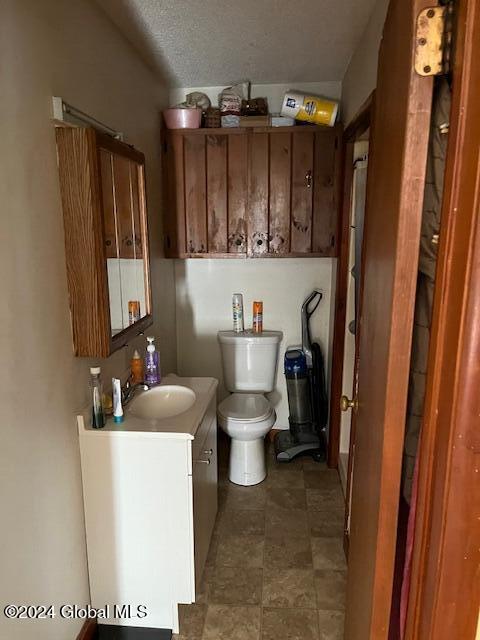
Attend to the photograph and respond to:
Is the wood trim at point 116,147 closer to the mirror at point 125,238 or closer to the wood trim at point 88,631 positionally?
the mirror at point 125,238

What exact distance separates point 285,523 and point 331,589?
1.48 ft

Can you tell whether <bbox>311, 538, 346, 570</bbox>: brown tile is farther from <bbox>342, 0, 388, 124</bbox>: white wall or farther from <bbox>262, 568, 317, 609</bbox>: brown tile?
<bbox>342, 0, 388, 124</bbox>: white wall

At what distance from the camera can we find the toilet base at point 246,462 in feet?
8.50

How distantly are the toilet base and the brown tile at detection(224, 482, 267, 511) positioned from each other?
0.04 meters

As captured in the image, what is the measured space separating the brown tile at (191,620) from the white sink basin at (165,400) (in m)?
0.80

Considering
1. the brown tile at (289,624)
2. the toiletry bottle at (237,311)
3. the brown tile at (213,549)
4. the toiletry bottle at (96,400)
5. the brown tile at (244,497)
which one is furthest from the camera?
the toiletry bottle at (237,311)

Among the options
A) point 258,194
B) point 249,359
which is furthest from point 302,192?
point 249,359

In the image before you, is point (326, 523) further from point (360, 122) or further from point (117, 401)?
point (360, 122)

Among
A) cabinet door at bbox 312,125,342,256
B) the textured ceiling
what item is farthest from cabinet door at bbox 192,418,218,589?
the textured ceiling

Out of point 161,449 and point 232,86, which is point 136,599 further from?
point 232,86

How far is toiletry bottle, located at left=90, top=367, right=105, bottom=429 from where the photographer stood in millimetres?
1572

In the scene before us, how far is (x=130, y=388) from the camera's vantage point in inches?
75.2

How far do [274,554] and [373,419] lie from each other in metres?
1.49

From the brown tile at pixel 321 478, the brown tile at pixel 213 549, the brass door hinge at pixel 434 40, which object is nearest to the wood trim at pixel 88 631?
the brown tile at pixel 213 549
